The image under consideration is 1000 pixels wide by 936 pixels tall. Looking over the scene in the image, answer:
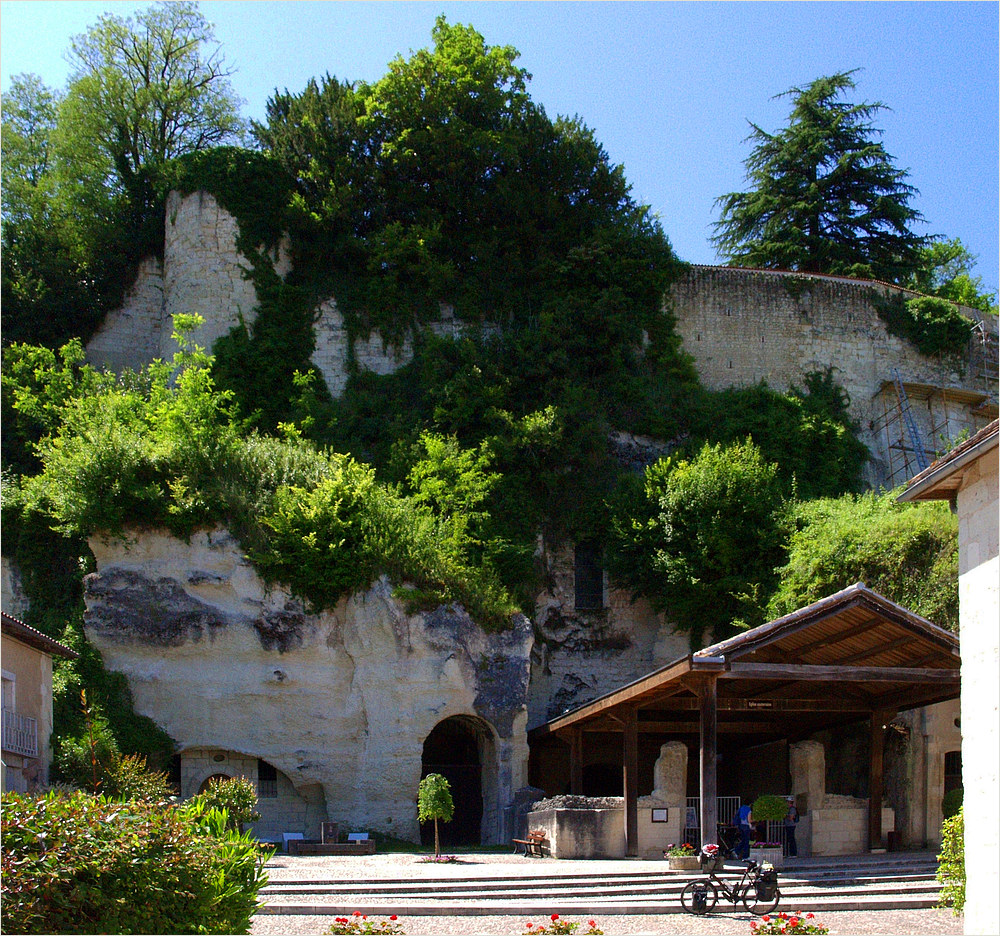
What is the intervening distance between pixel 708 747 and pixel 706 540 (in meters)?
11.0

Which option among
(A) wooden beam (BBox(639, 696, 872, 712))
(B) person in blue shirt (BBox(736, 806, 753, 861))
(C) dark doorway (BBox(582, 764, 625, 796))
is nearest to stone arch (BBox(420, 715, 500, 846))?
(C) dark doorway (BBox(582, 764, 625, 796))

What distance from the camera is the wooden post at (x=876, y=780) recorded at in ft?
64.5

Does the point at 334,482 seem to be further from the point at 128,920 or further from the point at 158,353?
the point at 128,920

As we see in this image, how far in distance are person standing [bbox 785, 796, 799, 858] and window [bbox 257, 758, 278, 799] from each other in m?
11.0

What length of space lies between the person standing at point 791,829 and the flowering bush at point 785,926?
7.50 m

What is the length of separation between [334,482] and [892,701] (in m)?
12.2

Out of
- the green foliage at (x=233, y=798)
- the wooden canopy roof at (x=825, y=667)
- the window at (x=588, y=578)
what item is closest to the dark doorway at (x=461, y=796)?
the window at (x=588, y=578)

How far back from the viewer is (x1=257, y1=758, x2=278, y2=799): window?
2489 centimetres

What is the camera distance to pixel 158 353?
3428cm

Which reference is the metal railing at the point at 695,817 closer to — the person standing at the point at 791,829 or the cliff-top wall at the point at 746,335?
the person standing at the point at 791,829

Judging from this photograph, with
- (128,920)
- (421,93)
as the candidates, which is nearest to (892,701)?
(128,920)

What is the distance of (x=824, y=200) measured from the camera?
128ft

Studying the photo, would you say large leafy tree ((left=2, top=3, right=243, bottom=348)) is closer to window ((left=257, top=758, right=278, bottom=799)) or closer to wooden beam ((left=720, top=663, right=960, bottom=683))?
window ((left=257, top=758, right=278, bottom=799))

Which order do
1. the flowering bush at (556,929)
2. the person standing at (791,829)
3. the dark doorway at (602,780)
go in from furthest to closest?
the dark doorway at (602,780), the person standing at (791,829), the flowering bush at (556,929)
